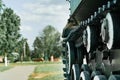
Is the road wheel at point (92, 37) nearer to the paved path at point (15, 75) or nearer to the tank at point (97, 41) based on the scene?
the tank at point (97, 41)

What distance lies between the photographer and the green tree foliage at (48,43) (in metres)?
109

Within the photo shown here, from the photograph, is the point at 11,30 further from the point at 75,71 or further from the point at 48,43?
the point at 75,71

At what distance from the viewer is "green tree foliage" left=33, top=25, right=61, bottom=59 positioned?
10869 cm

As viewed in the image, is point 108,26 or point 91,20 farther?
point 91,20

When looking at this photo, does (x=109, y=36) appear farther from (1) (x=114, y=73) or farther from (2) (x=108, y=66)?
(2) (x=108, y=66)

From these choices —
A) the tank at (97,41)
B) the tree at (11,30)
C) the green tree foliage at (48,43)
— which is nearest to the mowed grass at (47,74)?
the tank at (97,41)

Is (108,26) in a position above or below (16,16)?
below

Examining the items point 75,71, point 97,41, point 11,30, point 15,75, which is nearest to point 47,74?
point 15,75

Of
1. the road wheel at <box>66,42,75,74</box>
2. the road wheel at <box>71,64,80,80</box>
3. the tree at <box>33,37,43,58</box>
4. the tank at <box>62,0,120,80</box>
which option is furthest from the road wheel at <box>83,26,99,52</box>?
the tree at <box>33,37,43,58</box>

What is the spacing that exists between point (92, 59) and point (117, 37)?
2695 mm

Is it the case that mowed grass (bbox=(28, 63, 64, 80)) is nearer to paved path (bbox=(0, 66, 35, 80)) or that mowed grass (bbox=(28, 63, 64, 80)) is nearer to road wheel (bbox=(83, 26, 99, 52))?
paved path (bbox=(0, 66, 35, 80))

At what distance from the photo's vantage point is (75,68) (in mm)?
9219

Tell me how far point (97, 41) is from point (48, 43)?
346 feet

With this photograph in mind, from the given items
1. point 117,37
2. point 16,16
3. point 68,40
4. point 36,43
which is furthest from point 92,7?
point 36,43
